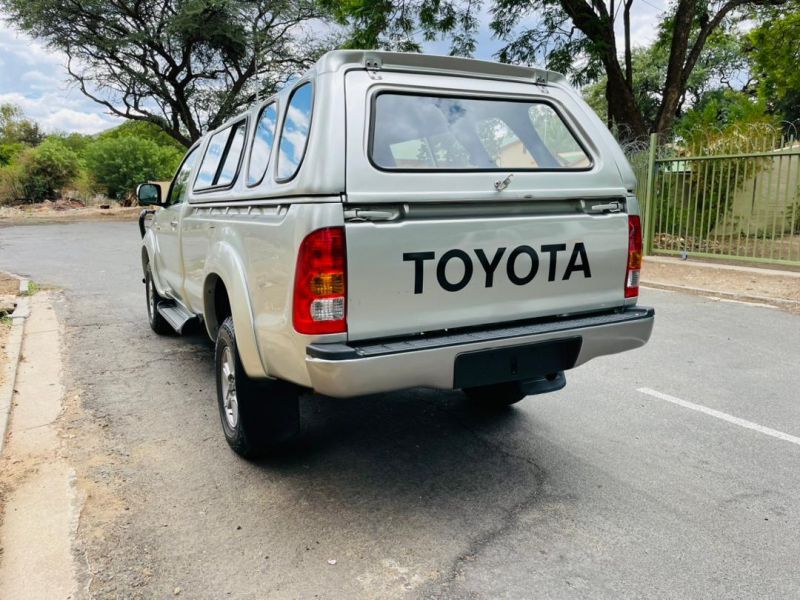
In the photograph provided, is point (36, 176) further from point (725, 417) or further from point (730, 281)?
point (725, 417)

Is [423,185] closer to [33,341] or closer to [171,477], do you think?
[171,477]

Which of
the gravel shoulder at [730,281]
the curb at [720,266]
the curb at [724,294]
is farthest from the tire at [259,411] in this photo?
the curb at [720,266]

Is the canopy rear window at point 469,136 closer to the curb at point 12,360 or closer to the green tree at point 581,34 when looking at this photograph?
the curb at point 12,360

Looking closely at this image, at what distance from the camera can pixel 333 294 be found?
2641 mm

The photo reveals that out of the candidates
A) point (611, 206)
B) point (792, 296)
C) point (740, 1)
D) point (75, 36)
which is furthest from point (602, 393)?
point (75, 36)

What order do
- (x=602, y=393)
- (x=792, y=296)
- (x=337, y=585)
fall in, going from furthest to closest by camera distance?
(x=792, y=296)
(x=602, y=393)
(x=337, y=585)

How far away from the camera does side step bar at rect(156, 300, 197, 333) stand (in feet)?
15.6

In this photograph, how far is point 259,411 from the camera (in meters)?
3.31

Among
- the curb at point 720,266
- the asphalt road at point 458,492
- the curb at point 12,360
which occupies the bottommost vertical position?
the asphalt road at point 458,492

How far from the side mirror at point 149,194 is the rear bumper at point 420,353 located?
3832 mm

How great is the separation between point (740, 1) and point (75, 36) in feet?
78.5

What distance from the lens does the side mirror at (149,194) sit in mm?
5703

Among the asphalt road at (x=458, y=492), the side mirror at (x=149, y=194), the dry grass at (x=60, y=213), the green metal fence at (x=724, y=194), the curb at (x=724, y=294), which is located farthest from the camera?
the dry grass at (x=60, y=213)

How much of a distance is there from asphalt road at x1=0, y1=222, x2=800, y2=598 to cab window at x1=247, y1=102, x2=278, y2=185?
164 centimetres
